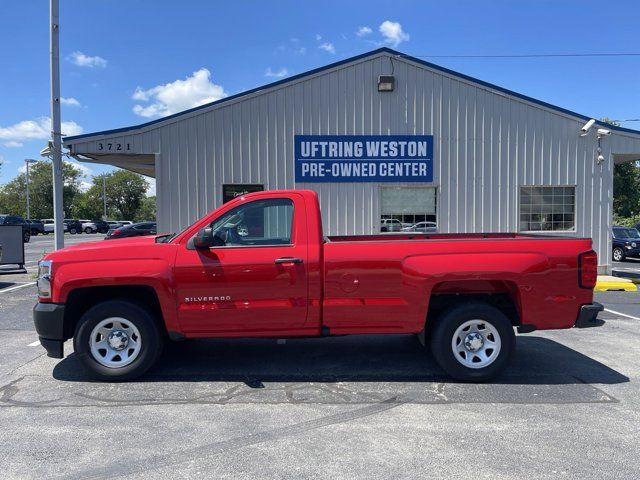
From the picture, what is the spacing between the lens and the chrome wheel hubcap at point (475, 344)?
16.8ft

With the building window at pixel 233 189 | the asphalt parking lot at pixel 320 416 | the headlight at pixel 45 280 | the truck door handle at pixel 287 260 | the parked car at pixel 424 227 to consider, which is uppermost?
the building window at pixel 233 189

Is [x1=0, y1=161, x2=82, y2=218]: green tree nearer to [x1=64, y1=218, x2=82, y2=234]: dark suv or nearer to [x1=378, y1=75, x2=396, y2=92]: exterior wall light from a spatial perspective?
[x1=64, y1=218, x2=82, y2=234]: dark suv

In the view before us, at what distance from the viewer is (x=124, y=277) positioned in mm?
4949

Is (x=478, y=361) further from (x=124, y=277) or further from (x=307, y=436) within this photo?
(x=124, y=277)

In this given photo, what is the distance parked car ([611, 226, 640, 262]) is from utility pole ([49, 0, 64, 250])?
1798 cm

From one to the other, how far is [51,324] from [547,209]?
39.7 ft

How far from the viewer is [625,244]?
1873cm

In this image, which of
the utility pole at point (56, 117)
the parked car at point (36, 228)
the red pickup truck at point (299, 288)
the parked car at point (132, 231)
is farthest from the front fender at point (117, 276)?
the parked car at point (36, 228)

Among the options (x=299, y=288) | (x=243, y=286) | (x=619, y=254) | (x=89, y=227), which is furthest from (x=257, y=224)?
(x=89, y=227)

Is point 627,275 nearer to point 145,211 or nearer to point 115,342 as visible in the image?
point 115,342

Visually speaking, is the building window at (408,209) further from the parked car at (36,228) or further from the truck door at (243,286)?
the parked car at (36,228)

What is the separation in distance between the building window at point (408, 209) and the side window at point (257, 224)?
7817 mm

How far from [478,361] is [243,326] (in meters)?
2.39

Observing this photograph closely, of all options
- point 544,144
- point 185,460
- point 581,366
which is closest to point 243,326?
point 185,460
